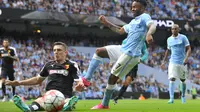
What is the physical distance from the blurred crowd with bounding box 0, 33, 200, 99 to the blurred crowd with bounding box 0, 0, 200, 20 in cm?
283

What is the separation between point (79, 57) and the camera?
1383 inches

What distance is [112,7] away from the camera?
39.2 meters

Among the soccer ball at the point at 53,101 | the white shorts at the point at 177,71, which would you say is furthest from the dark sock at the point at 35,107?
the white shorts at the point at 177,71

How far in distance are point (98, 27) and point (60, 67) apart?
3373cm

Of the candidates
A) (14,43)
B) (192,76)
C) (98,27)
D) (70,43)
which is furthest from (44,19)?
(192,76)

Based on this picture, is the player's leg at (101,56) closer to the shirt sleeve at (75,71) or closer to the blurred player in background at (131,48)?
the blurred player in background at (131,48)

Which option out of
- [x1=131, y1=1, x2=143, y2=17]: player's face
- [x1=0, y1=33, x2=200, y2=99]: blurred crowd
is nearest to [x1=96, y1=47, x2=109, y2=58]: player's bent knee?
[x1=131, y1=1, x2=143, y2=17]: player's face

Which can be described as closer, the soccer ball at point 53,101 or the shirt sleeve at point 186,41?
the soccer ball at point 53,101

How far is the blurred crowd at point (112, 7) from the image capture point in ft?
114

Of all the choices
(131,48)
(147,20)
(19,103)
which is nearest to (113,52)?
(131,48)

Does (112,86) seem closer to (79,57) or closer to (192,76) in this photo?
(79,57)

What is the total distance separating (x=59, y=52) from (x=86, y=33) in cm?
3343

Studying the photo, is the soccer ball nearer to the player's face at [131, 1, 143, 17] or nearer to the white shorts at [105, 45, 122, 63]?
the white shorts at [105, 45, 122, 63]

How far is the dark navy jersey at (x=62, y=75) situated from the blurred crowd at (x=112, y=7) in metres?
25.4
